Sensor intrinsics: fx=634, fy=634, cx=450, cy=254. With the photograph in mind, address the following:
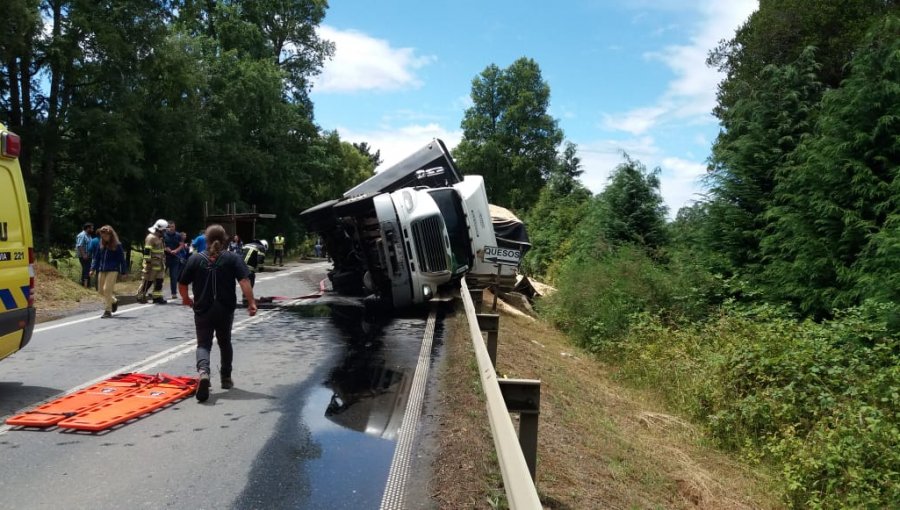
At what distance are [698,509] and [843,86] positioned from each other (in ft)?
29.6

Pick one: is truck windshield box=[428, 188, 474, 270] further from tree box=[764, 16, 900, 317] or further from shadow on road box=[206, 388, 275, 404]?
shadow on road box=[206, 388, 275, 404]

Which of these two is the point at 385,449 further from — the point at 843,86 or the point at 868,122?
the point at 843,86

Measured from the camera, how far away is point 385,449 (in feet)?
15.5

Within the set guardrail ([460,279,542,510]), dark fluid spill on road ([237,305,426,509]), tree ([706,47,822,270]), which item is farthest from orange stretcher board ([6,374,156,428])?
tree ([706,47,822,270])

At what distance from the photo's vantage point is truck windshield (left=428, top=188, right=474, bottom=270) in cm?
1365

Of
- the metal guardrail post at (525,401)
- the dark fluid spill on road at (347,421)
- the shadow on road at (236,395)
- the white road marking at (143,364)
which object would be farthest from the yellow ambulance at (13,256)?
the metal guardrail post at (525,401)

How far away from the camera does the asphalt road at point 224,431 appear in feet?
12.8

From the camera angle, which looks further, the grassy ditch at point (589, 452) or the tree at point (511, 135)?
the tree at point (511, 135)

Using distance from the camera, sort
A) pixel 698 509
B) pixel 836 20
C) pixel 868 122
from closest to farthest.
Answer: pixel 698 509 < pixel 868 122 < pixel 836 20

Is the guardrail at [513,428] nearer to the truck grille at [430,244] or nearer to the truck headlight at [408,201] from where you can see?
the truck grille at [430,244]

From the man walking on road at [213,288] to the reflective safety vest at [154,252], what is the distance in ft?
24.8

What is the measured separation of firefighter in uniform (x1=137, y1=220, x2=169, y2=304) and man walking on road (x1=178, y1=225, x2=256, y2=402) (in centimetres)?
764

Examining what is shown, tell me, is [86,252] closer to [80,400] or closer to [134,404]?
[80,400]

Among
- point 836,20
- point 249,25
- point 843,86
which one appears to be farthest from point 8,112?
point 836,20
